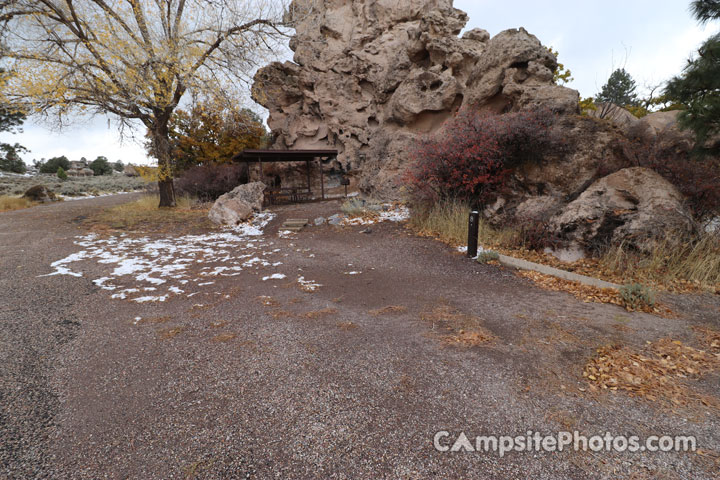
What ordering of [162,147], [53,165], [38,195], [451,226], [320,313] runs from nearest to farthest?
1. [320,313]
2. [451,226]
3. [162,147]
4. [38,195]
5. [53,165]

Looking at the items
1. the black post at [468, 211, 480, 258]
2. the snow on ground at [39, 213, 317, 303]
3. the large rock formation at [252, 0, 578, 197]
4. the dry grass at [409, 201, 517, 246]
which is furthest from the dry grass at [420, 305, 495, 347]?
the large rock formation at [252, 0, 578, 197]

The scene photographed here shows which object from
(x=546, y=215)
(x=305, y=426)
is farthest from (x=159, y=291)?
(x=546, y=215)

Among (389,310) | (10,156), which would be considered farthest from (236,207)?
(10,156)

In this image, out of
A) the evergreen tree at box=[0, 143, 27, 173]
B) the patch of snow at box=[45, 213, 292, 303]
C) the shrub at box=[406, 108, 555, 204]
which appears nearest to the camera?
the patch of snow at box=[45, 213, 292, 303]

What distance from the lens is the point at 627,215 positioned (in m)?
4.96

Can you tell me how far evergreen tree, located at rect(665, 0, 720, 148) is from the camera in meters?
4.12

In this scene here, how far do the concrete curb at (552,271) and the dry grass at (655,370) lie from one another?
1536 mm

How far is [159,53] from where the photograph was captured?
9445 millimetres

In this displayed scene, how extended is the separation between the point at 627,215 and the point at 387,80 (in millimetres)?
11622

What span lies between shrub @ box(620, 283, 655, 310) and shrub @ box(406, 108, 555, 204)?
359 centimetres

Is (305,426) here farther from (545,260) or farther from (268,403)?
(545,260)

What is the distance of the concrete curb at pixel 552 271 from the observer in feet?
13.6

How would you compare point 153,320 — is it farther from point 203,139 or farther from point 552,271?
point 203,139

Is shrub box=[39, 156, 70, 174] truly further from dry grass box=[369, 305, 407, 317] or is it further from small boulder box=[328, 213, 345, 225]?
dry grass box=[369, 305, 407, 317]
